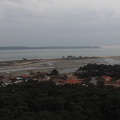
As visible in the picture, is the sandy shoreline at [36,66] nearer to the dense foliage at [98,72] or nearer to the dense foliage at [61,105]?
the dense foliage at [98,72]

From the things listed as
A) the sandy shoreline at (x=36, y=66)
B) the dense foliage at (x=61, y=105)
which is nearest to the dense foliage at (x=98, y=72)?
the sandy shoreline at (x=36, y=66)

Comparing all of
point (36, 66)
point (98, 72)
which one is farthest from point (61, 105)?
point (36, 66)

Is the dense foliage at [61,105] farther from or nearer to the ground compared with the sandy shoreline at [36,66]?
farther from the ground

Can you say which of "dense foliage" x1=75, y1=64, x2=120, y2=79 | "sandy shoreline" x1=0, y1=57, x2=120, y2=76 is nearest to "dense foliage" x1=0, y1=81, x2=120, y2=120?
"dense foliage" x1=75, y1=64, x2=120, y2=79

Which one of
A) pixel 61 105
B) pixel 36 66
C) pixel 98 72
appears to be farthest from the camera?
pixel 36 66

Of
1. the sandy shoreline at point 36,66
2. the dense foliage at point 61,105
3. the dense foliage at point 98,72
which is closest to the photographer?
the dense foliage at point 61,105

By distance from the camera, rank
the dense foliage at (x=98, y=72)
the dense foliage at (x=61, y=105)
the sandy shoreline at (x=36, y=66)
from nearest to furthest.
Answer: the dense foliage at (x=61, y=105) < the dense foliage at (x=98, y=72) < the sandy shoreline at (x=36, y=66)

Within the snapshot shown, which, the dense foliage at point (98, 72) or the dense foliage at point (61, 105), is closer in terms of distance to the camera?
the dense foliage at point (61, 105)

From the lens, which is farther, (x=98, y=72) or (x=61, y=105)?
(x=98, y=72)

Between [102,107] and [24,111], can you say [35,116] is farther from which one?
[102,107]

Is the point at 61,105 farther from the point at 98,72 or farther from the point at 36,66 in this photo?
the point at 36,66
